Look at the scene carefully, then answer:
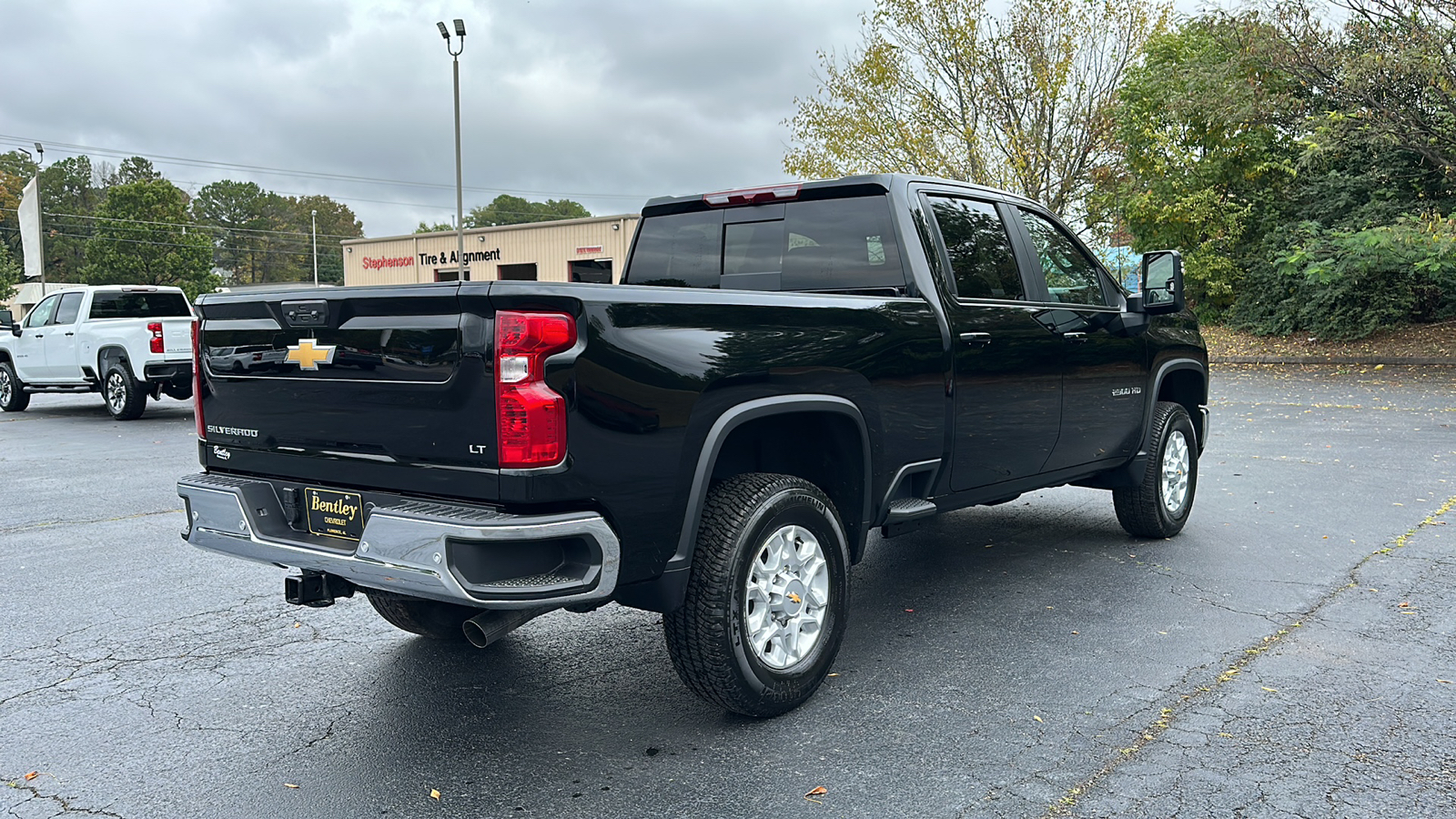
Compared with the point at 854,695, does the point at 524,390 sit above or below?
above

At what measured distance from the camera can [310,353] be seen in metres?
3.57

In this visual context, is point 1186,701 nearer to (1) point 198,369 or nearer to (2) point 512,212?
(1) point 198,369

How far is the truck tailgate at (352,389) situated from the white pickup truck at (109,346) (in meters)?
11.7

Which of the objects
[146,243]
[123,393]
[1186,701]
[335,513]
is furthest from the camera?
[146,243]

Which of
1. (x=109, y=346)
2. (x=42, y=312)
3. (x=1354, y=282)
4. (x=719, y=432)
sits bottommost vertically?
(x=109, y=346)

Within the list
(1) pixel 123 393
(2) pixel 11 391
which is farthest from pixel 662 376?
(2) pixel 11 391

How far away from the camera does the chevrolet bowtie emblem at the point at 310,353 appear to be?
11.5ft

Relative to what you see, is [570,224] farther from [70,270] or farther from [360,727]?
[70,270]

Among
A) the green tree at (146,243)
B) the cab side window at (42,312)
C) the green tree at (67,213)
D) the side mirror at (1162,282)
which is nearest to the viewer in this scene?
the side mirror at (1162,282)

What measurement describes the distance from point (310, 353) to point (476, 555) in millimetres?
1033

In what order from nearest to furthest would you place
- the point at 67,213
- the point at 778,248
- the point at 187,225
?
the point at 778,248 < the point at 187,225 < the point at 67,213

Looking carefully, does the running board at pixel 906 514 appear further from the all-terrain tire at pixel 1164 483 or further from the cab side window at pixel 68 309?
the cab side window at pixel 68 309

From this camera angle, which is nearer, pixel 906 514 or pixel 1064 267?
pixel 906 514

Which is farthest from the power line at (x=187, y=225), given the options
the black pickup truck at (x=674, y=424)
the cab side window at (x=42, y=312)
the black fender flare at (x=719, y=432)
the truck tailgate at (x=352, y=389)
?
the black fender flare at (x=719, y=432)
